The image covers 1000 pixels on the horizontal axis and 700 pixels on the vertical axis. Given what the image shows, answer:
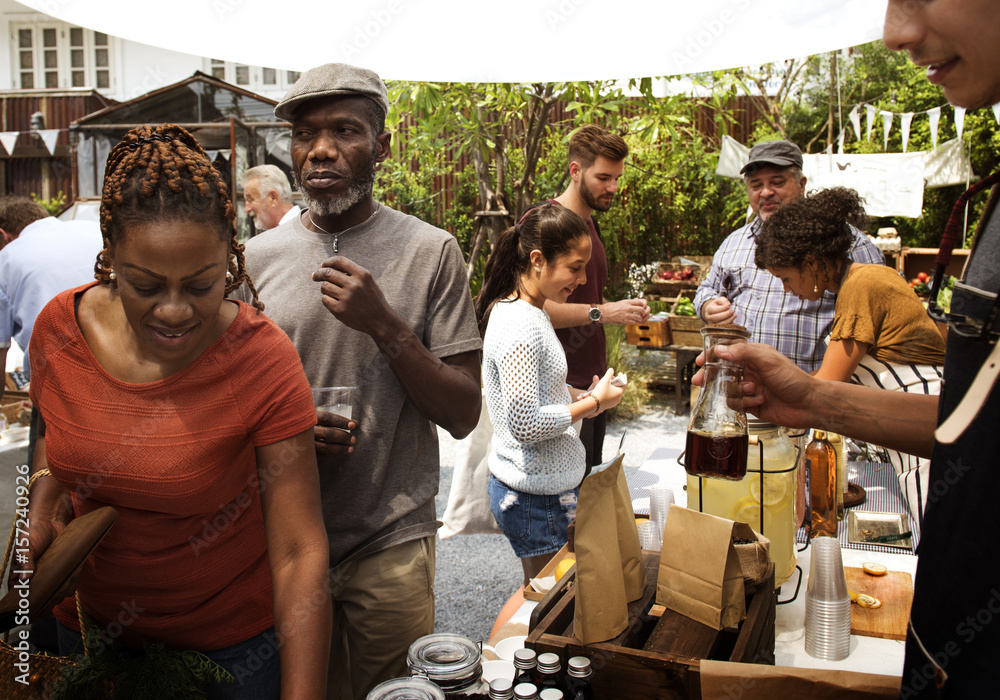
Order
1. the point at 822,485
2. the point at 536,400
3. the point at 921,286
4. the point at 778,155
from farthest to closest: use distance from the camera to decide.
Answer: the point at 921,286
the point at 778,155
the point at 536,400
the point at 822,485

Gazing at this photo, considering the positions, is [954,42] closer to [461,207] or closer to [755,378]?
[755,378]

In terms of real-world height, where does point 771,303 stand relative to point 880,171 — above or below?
below

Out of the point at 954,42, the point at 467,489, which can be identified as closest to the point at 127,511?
the point at 954,42

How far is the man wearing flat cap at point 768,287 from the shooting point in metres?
3.50

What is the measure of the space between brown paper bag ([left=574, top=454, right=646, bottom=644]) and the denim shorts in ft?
3.81

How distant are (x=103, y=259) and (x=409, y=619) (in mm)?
1137

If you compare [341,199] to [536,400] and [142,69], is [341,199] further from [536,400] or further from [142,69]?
[142,69]

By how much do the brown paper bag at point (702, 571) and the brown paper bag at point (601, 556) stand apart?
0.10 meters

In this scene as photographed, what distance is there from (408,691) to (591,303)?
118 inches

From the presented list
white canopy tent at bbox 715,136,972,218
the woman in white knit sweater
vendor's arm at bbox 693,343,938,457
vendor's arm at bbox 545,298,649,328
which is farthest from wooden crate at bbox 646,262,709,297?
vendor's arm at bbox 693,343,938,457

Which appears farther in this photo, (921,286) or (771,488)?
(921,286)

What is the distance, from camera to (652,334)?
7.58 metres

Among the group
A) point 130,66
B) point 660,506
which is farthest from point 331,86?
point 130,66

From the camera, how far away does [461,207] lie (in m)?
12.3
